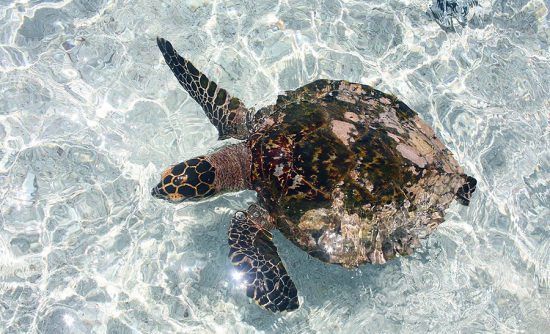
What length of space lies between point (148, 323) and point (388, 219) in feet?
9.24

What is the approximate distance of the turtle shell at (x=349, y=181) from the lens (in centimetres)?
495

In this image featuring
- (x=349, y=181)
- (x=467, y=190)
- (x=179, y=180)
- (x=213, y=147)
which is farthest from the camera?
(x=213, y=147)

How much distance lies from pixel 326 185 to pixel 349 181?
0.23m

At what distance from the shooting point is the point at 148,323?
5402mm

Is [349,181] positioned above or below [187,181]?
above

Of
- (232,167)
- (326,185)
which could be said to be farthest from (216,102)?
(326,185)

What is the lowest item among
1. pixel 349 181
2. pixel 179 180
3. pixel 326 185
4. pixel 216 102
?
pixel 179 180

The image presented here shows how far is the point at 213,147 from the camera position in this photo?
6242 millimetres

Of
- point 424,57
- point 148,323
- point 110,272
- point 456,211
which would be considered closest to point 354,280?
point 456,211

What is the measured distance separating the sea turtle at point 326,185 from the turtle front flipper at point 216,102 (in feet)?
1.05

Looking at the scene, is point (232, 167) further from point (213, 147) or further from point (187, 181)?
point (213, 147)

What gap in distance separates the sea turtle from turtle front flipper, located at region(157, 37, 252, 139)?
1.05ft

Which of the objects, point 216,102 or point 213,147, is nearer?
point 216,102

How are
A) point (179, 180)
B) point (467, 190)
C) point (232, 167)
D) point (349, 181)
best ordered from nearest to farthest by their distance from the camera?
point (349, 181), point (179, 180), point (232, 167), point (467, 190)
